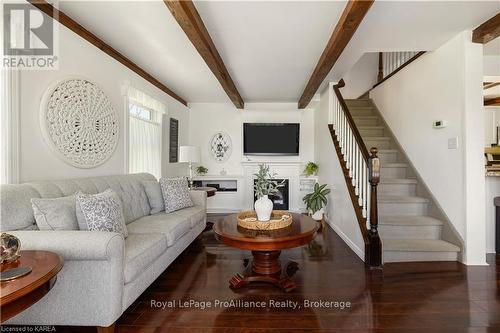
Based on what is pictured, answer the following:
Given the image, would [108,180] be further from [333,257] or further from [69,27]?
[333,257]

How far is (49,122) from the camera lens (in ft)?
7.47

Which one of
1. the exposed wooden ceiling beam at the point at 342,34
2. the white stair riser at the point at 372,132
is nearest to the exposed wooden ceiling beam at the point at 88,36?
the exposed wooden ceiling beam at the point at 342,34

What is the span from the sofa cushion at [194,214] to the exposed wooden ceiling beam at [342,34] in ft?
8.07

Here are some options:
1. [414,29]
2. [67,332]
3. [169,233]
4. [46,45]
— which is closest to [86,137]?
[46,45]

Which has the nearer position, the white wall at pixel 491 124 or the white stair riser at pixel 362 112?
the white stair riser at pixel 362 112

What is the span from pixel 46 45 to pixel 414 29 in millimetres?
3526

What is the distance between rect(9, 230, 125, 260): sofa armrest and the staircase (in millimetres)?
2724

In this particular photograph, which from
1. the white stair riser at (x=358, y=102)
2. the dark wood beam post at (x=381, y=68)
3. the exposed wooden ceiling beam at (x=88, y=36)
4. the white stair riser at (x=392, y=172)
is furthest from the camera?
the white stair riser at (x=358, y=102)

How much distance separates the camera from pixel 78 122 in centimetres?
256

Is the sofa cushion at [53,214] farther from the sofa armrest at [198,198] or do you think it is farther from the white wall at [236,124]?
the white wall at [236,124]

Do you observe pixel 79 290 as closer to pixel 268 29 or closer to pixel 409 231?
pixel 268 29

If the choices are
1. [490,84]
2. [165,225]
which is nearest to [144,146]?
[165,225]

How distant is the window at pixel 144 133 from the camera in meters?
3.66

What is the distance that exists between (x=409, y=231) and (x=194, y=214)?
2608mm
